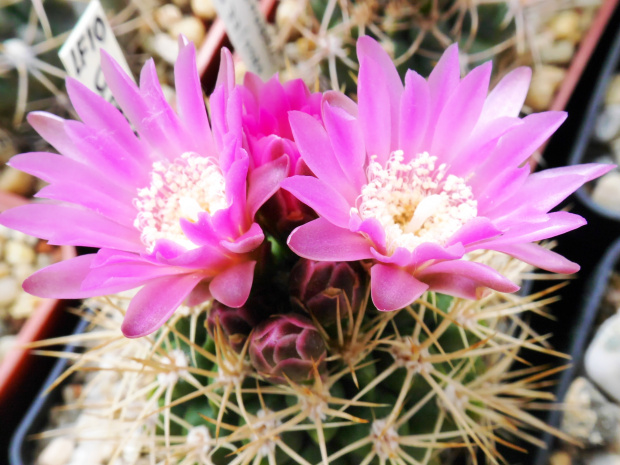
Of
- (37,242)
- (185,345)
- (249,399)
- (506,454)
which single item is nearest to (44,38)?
(37,242)

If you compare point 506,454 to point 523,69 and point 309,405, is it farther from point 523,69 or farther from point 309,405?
point 523,69

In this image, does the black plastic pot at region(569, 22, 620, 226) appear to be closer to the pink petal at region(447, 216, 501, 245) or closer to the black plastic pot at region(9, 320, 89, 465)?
the pink petal at region(447, 216, 501, 245)

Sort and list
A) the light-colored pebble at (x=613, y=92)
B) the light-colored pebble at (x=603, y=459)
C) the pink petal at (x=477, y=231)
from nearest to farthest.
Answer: the pink petal at (x=477, y=231), the light-colored pebble at (x=603, y=459), the light-colored pebble at (x=613, y=92)

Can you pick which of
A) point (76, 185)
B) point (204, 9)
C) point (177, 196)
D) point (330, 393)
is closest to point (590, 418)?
point (330, 393)

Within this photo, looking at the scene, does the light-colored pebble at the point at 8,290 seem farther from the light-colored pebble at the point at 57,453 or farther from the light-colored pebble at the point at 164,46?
the light-colored pebble at the point at 164,46

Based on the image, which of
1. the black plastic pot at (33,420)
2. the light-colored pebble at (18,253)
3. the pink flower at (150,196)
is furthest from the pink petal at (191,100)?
the light-colored pebble at (18,253)

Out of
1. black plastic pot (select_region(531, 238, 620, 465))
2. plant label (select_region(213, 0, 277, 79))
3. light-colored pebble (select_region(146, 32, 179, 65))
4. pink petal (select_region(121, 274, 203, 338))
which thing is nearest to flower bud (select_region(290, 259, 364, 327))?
pink petal (select_region(121, 274, 203, 338))
